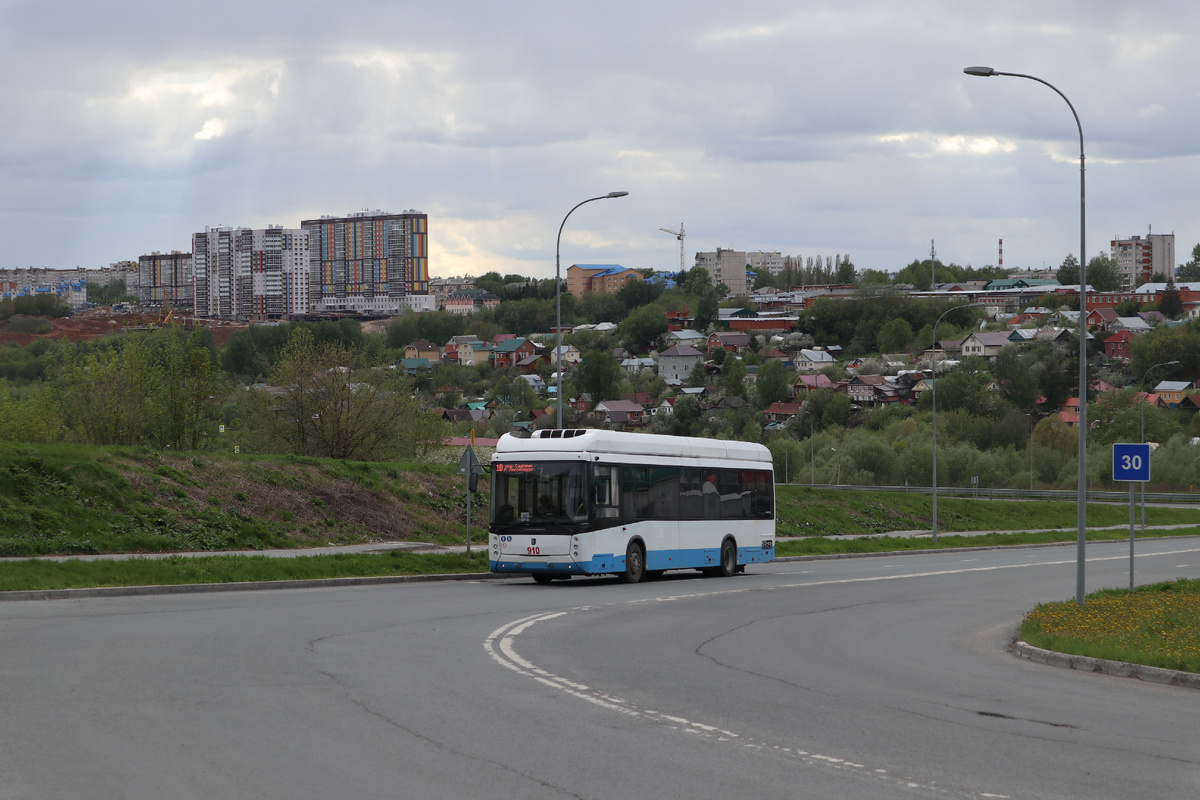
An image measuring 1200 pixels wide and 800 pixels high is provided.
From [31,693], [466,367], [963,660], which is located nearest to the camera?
[31,693]

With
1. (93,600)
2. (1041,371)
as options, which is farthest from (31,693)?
(1041,371)

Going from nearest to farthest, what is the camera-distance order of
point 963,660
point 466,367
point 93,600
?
point 963,660
point 93,600
point 466,367

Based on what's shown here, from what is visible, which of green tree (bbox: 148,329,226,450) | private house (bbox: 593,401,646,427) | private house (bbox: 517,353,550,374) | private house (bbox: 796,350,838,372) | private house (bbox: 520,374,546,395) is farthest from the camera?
private house (bbox: 517,353,550,374)

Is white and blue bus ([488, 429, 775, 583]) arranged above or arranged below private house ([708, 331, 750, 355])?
below

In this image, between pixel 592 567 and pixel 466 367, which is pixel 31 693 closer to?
pixel 592 567

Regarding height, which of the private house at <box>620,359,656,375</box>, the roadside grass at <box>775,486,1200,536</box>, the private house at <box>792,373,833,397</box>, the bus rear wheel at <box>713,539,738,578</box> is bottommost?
the roadside grass at <box>775,486,1200,536</box>

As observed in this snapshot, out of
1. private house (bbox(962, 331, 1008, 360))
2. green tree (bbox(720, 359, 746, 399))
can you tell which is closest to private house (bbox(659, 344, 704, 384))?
green tree (bbox(720, 359, 746, 399))

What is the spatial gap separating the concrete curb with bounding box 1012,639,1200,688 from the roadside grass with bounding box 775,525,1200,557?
71.9 feet

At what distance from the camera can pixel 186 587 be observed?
754 inches

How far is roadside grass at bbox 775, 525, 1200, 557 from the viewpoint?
37.9m

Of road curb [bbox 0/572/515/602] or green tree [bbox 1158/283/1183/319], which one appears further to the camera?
green tree [bbox 1158/283/1183/319]

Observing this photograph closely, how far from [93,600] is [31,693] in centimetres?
847

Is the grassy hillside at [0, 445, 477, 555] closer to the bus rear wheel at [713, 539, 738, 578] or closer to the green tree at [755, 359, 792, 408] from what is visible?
the bus rear wheel at [713, 539, 738, 578]

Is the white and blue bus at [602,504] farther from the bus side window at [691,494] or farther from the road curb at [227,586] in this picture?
the road curb at [227,586]
